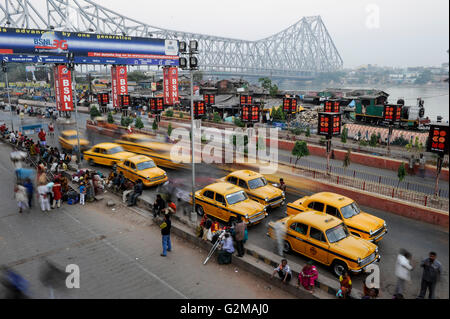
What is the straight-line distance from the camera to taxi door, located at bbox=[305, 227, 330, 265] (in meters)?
9.84

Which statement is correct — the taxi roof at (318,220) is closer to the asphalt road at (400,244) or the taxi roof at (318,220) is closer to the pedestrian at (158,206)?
the asphalt road at (400,244)

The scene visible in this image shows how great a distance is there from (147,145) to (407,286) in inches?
694

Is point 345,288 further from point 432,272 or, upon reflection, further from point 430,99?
point 430,99

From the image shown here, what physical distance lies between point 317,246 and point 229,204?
3.84 metres

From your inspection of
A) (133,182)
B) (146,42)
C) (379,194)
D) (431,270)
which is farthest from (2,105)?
(431,270)

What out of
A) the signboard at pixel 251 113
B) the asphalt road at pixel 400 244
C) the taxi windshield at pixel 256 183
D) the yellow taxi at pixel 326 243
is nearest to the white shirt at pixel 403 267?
the asphalt road at pixel 400 244

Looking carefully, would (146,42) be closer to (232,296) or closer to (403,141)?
(403,141)

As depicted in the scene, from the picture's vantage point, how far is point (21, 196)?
1409cm

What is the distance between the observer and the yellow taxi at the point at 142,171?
16.9 meters

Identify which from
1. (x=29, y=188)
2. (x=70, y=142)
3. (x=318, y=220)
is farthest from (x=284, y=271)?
(x=70, y=142)

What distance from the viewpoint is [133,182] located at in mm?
17594

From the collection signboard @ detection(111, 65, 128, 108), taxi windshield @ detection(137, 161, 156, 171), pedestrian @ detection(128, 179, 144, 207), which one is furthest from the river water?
signboard @ detection(111, 65, 128, 108)

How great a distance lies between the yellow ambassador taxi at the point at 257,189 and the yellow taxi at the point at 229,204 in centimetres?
85
